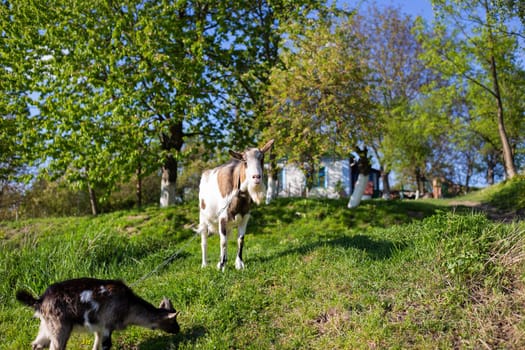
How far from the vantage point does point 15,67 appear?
17.5 m

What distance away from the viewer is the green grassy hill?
4.98m

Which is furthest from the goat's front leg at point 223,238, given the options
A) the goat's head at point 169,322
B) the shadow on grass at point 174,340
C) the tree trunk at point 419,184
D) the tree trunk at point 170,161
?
the tree trunk at point 419,184

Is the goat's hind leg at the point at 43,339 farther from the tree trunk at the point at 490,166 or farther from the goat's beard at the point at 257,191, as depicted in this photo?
the tree trunk at the point at 490,166

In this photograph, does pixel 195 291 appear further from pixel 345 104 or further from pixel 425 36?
pixel 425 36

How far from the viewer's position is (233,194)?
7848 mm

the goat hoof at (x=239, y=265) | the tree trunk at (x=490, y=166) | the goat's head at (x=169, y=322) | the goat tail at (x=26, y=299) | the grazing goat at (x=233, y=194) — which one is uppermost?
the tree trunk at (x=490, y=166)

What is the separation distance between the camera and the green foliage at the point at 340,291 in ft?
16.4

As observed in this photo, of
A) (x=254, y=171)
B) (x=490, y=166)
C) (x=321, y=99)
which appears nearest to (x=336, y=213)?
(x=321, y=99)

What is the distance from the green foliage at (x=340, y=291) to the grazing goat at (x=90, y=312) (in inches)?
20.8

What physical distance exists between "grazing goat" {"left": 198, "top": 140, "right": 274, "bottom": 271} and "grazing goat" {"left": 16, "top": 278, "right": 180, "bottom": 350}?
107 inches

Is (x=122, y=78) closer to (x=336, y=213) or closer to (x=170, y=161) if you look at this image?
(x=170, y=161)

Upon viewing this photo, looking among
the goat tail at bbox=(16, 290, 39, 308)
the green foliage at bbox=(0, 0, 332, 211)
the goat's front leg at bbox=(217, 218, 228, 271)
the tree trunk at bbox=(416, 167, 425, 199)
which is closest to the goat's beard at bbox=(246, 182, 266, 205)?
the goat's front leg at bbox=(217, 218, 228, 271)

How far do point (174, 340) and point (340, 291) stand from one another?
2526mm

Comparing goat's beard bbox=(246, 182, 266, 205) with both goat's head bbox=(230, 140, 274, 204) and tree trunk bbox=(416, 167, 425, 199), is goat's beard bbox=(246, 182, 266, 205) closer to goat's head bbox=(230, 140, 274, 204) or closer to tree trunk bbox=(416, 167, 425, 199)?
goat's head bbox=(230, 140, 274, 204)
